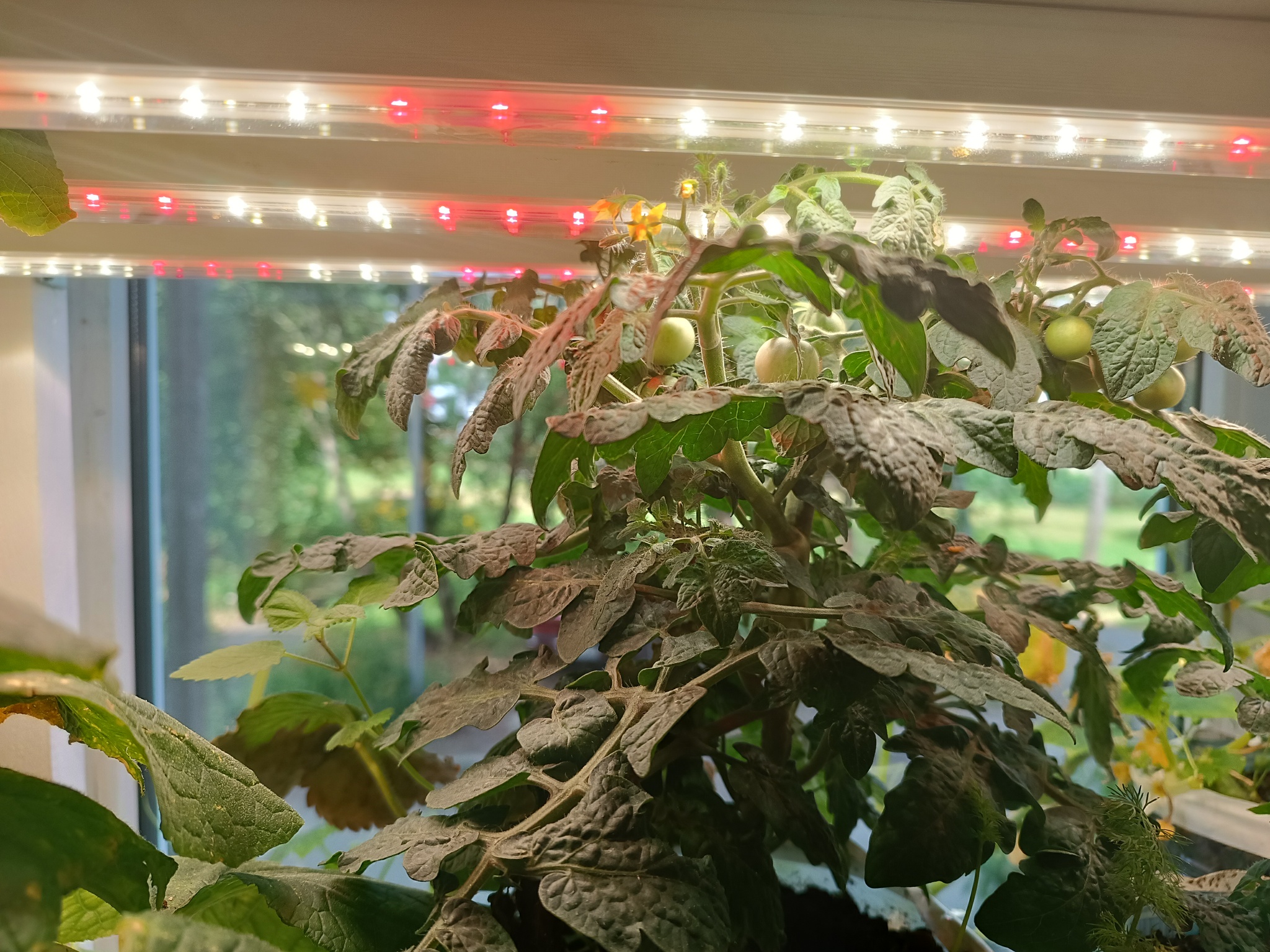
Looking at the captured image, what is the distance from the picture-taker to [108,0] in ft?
1.89

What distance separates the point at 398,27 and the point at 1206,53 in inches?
26.7

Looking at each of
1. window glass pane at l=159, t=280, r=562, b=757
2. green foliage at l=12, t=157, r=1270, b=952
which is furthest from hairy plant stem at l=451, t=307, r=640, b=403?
window glass pane at l=159, t=280, r=562, b=757

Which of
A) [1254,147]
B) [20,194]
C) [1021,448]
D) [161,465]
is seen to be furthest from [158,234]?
[1254,147]

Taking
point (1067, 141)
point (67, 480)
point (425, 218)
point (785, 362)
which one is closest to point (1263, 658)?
point (1067, 141)

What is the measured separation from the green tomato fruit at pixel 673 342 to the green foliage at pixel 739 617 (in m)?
0.02

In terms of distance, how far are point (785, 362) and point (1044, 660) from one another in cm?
59

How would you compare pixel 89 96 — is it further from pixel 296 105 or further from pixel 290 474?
pixel 290 474

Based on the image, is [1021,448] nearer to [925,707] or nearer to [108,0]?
[925,707]

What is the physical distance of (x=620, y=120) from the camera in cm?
58

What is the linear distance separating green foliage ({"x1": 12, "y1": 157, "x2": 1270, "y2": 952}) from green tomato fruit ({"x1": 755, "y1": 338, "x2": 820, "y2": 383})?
0.02 m

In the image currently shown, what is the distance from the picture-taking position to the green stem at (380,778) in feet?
2.06

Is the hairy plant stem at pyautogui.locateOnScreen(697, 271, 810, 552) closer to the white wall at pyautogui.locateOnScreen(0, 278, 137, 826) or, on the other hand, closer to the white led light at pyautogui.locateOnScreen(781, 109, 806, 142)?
the white led light at pyautogui.locateOnScreen(781, 109, 806, 142)

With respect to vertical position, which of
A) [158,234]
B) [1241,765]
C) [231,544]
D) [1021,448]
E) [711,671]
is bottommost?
[1241,765]

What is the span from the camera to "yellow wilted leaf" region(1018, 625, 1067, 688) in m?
0.86
